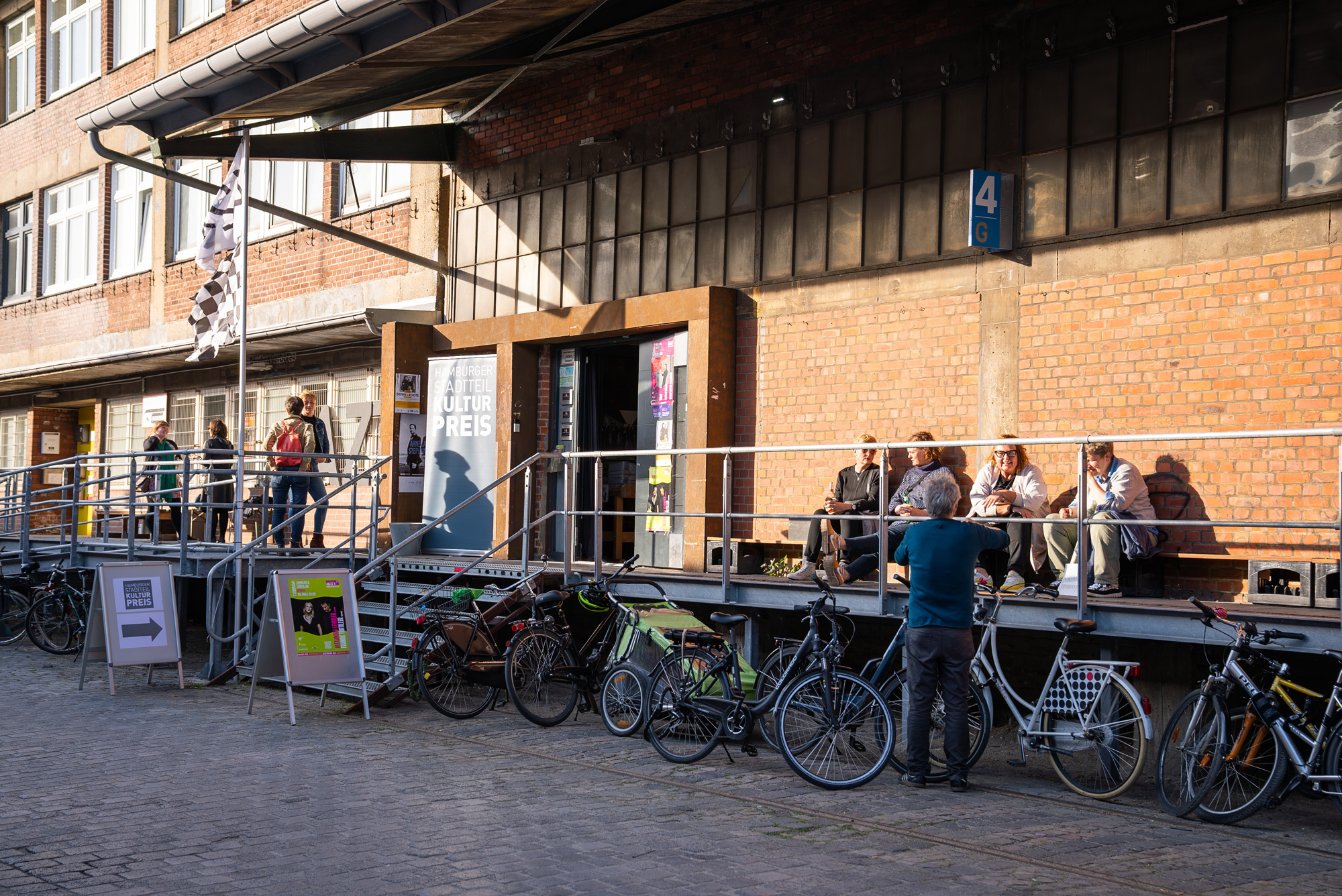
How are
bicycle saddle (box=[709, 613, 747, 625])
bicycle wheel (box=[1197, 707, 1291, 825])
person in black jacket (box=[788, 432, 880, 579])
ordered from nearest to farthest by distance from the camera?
1. bicycle wheel (box=[1197, 707, 1291, 825])
2. bicycle saddle (box=[709, 613, 747, 625])
3. person in black jacket (box=[788, 432, 880, 579])

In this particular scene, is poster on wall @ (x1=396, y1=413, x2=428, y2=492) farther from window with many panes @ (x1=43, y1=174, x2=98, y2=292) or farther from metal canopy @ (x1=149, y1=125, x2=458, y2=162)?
window with many panes @ (x1=43, y1=174, x2=98, y2=292)

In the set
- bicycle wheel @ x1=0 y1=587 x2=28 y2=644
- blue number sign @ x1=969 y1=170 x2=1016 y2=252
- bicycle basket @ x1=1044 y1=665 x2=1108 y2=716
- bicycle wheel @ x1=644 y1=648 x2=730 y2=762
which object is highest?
blue number sign @ x1=969 y1=170 x2=1016 y2=252

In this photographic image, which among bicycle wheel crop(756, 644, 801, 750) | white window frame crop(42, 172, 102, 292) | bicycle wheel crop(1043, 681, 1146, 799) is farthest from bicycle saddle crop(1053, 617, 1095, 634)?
white window frame crop(42, 172, 102, 292)

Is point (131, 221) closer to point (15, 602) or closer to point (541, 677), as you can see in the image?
point (15, 602)

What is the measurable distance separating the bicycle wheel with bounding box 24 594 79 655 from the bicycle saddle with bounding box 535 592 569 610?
6.54 meters

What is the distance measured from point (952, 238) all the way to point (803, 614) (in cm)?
376

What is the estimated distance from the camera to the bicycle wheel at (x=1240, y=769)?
682 cm

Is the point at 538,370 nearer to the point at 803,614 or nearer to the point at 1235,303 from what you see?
the point at 803,614

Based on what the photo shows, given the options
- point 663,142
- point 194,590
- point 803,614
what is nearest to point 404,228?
point 663,142

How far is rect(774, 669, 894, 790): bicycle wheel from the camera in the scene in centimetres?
766

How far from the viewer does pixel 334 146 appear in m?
13.7

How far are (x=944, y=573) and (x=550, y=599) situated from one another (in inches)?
141

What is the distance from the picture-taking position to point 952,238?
34.5ft

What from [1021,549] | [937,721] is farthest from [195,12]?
[937,721]
